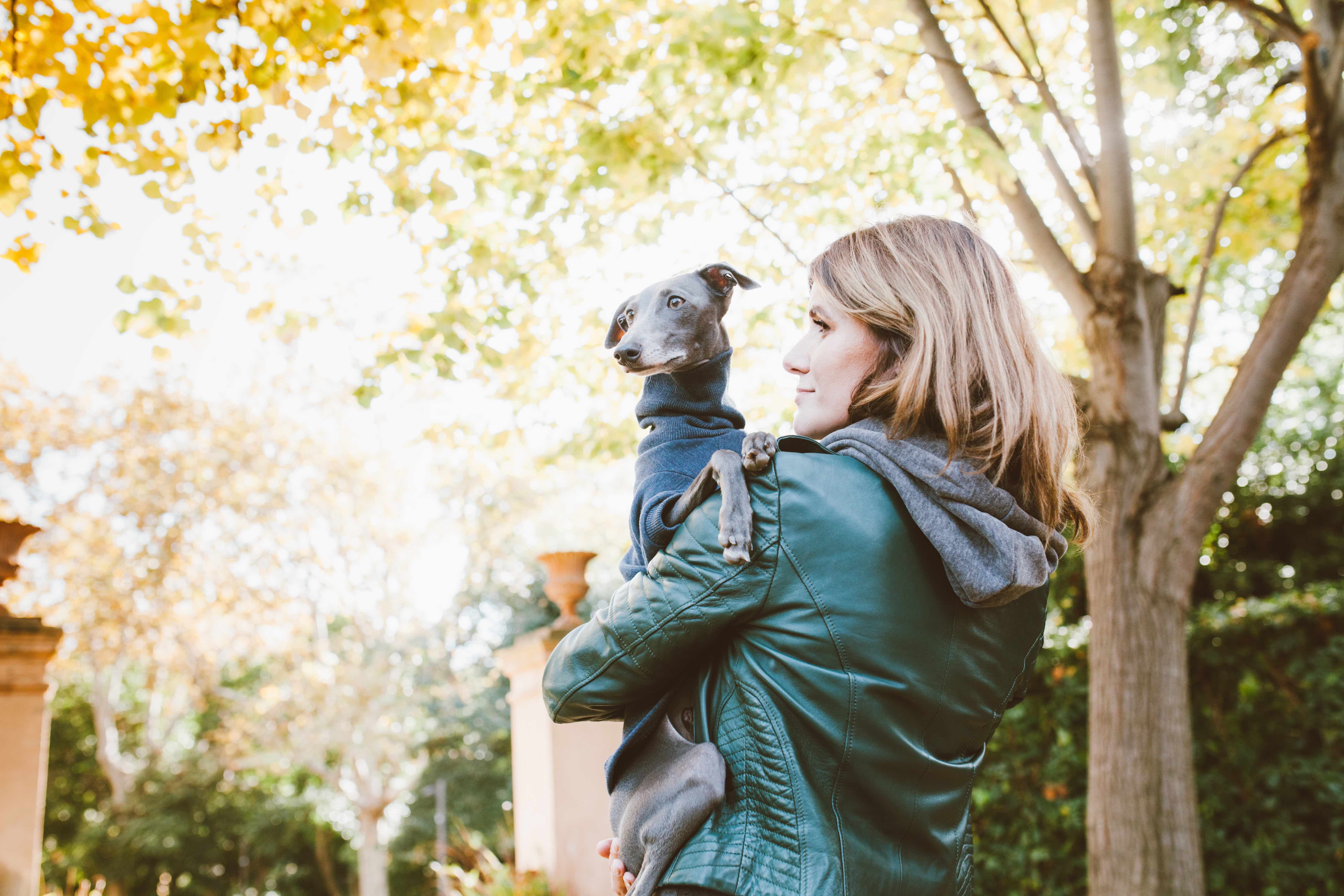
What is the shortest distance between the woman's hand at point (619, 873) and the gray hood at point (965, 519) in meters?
0.66

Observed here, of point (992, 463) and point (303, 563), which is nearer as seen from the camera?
point (992, 463)

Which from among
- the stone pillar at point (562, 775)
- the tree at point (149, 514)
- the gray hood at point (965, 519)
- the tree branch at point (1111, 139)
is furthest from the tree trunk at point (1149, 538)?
the tree at point (149, 514)

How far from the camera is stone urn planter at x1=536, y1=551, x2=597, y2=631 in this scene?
17.9 ft

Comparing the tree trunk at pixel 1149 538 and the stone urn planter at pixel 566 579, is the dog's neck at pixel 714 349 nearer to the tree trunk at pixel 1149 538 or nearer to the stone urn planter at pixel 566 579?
the tree trunk at pixel 1149 538

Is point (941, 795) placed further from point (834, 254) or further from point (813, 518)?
point (834, 254)

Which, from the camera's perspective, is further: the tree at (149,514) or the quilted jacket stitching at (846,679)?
the tree at (149,514)

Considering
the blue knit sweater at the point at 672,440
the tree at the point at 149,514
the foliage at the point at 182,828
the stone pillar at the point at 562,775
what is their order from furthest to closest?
the foliage at the point at 182,828, the tree at the point at 149,514, the stone pillar at the point at 562,775, the blue knit sweater at the point at 672,440

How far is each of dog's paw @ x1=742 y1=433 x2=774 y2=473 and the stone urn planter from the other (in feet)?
13.8

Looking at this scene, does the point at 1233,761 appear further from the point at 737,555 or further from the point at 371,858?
the point at 371,858

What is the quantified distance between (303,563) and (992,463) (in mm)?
15690

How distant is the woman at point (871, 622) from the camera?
1180mm

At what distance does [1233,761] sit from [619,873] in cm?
512

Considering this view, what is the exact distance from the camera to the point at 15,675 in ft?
15.4

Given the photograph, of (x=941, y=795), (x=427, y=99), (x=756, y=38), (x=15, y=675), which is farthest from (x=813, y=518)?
(x=15, y=675)
